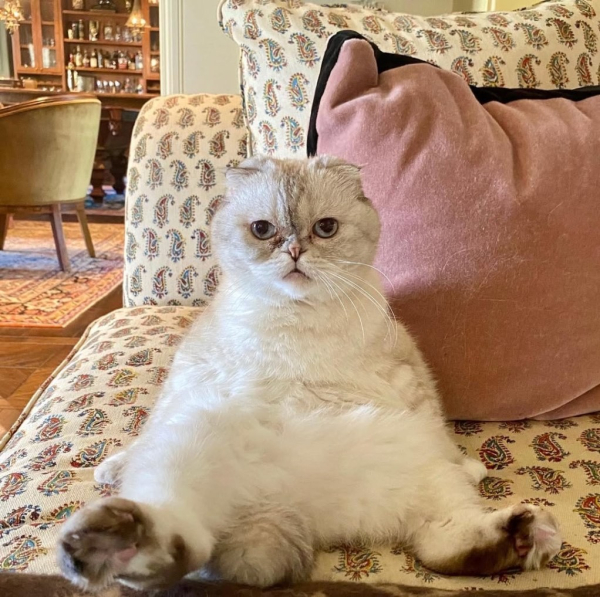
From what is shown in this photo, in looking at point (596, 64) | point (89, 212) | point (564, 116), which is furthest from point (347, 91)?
point (89, 212)

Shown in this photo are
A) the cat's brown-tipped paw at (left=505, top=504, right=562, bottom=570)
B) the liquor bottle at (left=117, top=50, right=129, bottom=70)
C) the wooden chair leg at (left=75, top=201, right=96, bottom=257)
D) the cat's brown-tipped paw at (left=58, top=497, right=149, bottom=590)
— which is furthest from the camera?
the liquor bottle at (left=117, top=50, right=129, bottom=70)

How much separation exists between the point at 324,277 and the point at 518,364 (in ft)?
1.09

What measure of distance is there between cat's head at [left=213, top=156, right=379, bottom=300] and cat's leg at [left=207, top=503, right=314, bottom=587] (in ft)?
0.98

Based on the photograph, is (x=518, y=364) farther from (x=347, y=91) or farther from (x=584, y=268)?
(x=347, y=91)

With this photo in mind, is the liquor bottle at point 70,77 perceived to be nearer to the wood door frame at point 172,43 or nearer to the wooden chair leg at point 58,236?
→ the wooden chair leg at point 58,236

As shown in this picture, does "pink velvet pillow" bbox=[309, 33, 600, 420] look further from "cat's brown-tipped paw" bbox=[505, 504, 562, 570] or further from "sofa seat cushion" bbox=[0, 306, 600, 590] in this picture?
"cat's brown-tipped paw" bbox=[505, 504, 562, 570]

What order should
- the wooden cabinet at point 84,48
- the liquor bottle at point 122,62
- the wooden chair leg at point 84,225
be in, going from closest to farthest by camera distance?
the wooden chair leg at point 84,225 < the wooden cabinet at point 84,48 < the liquor bottle at point 122,62

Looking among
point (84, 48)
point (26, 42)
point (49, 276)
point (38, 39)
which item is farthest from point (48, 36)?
point (49, 276)

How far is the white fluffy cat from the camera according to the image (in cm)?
58

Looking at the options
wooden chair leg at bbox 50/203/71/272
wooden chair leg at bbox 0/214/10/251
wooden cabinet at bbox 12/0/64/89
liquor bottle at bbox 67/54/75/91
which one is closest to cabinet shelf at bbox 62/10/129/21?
wooden cabinet at bbox 12/0/64/89

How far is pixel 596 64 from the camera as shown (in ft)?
4.10

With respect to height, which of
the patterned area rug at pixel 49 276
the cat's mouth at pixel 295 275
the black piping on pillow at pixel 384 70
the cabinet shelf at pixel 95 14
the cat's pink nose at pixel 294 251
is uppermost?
the cabinet shelf at pixel 95 14

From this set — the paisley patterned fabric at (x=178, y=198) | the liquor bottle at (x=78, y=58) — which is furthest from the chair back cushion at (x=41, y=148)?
the liquor bottle at (x=78, y=58)

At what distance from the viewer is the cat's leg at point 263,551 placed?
0.58m
